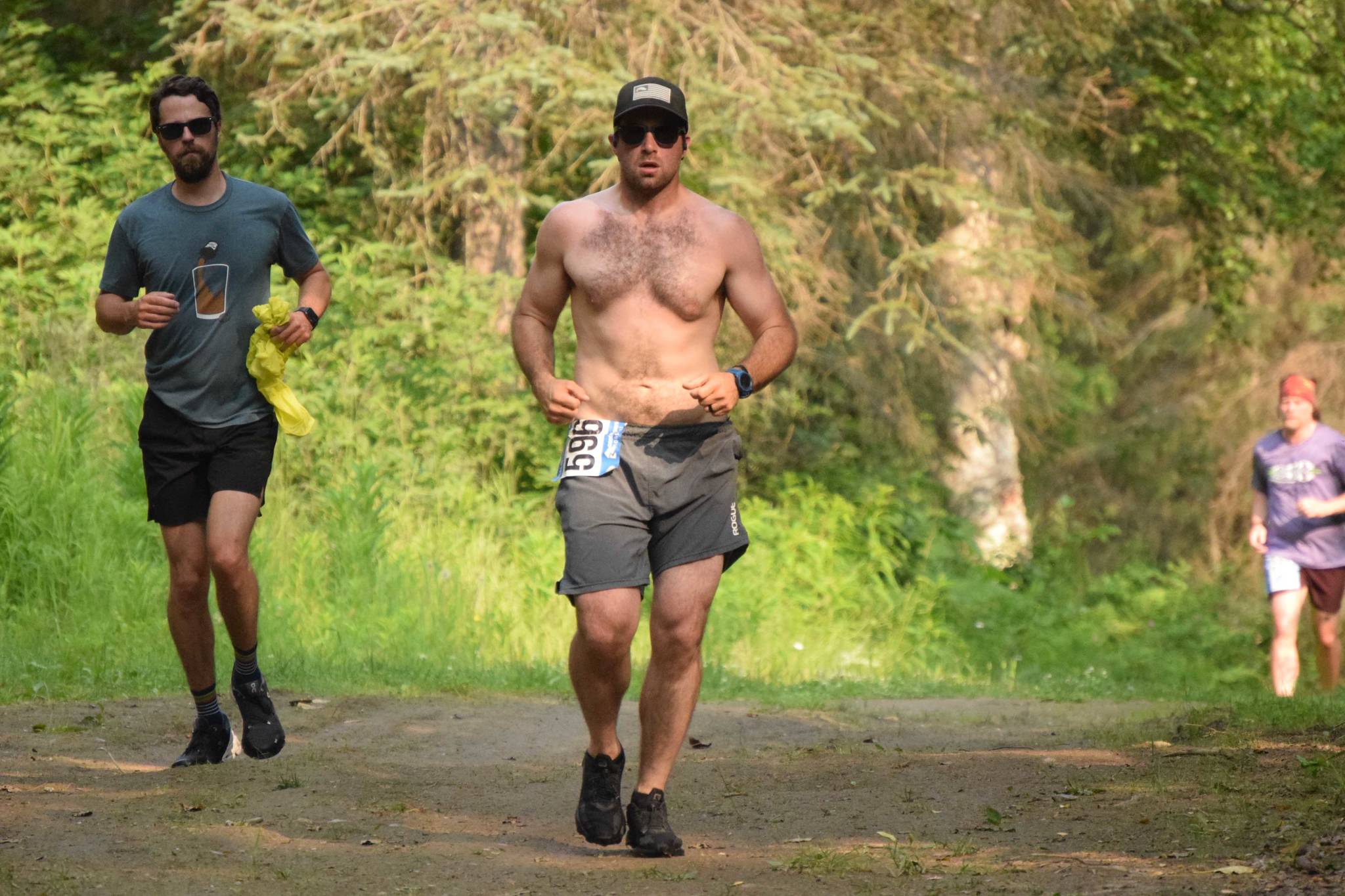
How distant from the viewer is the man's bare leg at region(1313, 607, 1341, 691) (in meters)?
10.7

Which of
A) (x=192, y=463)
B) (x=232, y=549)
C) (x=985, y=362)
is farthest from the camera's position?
(x=985, y=362)

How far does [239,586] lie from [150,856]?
1.56m

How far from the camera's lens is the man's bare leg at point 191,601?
6.35m

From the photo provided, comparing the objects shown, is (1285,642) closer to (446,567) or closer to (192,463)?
(446,567)

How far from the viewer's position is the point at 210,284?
6348 mm

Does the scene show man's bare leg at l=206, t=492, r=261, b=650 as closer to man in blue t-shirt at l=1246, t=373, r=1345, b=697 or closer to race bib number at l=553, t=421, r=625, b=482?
race bib number at l=553, t=421, r=625, b=482

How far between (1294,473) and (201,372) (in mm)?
7309

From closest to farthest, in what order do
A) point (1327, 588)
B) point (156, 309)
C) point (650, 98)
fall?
1. point (650, 98)
2. point (156, 309)
3. point (1327, 588)

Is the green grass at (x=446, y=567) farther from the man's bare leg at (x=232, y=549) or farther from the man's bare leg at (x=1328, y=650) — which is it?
the man's bare leg at (x=232, y=549)

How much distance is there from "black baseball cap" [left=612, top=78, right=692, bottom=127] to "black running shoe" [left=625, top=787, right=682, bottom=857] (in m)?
2.06

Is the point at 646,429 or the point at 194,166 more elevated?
the point at 194,166

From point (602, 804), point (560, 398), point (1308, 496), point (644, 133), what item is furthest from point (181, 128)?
point (1308, 496)

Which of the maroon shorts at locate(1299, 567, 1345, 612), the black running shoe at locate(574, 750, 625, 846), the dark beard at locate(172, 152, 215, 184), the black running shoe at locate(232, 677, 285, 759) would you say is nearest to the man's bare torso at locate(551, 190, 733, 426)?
the black running shoe at locate(574, 750, 625, 846)

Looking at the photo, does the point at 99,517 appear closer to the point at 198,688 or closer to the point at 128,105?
the point at 198,688
